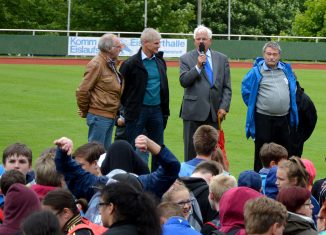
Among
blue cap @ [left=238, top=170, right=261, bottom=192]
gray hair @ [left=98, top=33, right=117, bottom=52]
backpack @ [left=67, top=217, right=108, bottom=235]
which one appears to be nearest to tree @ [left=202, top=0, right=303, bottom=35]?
gray hair @ [left=98, top=33, right=117, bottom=52]

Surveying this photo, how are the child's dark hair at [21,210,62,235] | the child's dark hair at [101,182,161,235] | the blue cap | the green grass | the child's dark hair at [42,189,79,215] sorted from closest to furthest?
the child's dark hair at [21,210,62,235] < the child's dark hair at [101,182,161,235] < the child's dark hair at [42,189,79,215] < the blue cap < the green grass

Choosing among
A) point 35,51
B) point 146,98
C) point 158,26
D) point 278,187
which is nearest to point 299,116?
point 146,98

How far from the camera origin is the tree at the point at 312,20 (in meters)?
65.8

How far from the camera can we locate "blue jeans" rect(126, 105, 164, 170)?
516 inches

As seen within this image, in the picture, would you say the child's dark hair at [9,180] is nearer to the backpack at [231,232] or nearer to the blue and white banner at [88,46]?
the backpack at [231,232]

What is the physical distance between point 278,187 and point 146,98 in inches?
193

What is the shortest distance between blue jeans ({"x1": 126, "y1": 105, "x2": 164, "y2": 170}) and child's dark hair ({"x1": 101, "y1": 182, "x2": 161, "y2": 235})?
7444mm

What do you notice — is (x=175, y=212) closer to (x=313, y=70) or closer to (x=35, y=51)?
(x=313, y=70)

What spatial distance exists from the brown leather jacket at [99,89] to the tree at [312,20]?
53989mm

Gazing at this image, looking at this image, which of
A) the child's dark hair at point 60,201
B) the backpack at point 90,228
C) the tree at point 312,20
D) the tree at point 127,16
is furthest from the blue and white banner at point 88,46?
the backpack at point 90,228

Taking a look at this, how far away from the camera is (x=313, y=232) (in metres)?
6.76

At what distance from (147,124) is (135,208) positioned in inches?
306

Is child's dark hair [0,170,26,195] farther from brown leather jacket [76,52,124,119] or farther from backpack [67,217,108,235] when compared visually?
brown leather jacket [76,52,124,119]

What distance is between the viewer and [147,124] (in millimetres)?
13250
